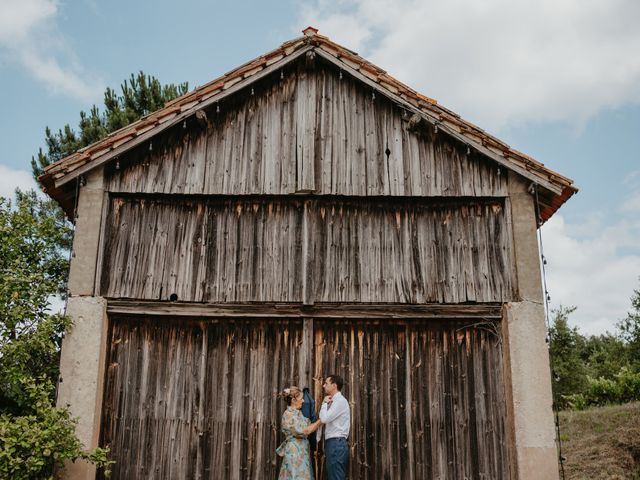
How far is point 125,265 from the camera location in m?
9.55

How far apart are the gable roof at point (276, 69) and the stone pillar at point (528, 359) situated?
0.44 m

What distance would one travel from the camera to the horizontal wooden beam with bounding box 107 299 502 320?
938 cm

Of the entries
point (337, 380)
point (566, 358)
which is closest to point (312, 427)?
point (337, 380)

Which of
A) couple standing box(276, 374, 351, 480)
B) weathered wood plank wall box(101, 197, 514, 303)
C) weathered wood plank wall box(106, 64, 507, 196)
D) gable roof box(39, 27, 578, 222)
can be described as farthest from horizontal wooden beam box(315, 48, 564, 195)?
couple standing box(276, 374, 351, 480)

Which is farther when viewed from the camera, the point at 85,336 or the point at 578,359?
the point at 578,359

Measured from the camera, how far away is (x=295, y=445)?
8.59 meters

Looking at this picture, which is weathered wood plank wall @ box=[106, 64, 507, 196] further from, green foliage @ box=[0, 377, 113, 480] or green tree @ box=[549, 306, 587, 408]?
green tree @ box=[549, 306, 587, 408]

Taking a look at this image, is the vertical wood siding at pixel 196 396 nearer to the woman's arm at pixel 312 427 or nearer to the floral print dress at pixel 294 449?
the floral print dress at pixel 294 449

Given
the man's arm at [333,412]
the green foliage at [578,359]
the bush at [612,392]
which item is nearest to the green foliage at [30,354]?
the man's arm at [333,412]

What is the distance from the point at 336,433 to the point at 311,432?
343 millimetres

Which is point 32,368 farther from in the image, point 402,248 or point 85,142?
point 85,142

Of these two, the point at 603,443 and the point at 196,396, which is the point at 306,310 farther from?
the point at 603,443

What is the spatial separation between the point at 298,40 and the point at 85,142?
30.5 ft

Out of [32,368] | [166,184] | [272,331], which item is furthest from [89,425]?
[166,184]
